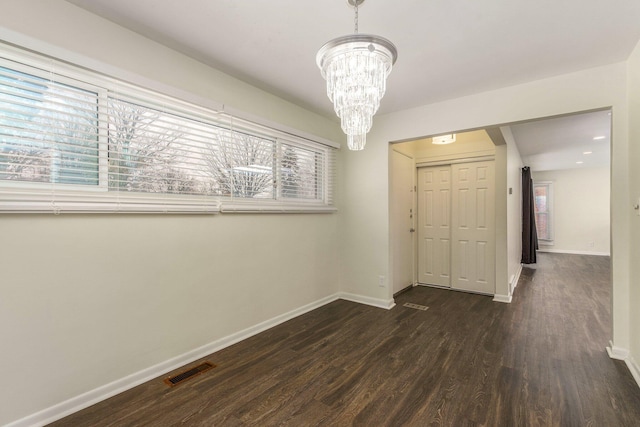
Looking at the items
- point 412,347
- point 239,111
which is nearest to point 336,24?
point 239,111

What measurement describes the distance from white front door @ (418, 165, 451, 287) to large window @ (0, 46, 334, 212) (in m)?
2.73

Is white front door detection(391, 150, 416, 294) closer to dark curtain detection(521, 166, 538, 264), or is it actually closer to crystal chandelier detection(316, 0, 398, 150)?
crystal chandelier detection(316, 0, 398, 150)

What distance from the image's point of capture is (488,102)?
288 cm

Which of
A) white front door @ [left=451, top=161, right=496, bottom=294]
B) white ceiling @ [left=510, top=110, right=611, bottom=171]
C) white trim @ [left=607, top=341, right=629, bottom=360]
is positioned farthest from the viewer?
white front door @ [left=451, top=161, right=496, bottom=294]

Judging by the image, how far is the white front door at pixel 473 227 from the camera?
161 inches

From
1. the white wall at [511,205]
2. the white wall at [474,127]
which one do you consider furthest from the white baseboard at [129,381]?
the white wall at [511,205]

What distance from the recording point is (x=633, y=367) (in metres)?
2.11

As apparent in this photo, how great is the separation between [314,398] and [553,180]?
978 centimetres

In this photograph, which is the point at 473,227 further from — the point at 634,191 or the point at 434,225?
the point at 634,191

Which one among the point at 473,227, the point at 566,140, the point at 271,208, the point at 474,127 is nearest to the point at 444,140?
the point at 474,127

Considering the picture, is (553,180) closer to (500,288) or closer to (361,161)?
(500,288)

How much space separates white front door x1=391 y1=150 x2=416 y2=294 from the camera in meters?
3.98

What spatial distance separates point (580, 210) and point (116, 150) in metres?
10.6

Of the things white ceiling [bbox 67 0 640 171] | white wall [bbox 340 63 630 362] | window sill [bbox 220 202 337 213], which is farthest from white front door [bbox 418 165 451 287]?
white ceiling [bbox 67 0 640 171]
